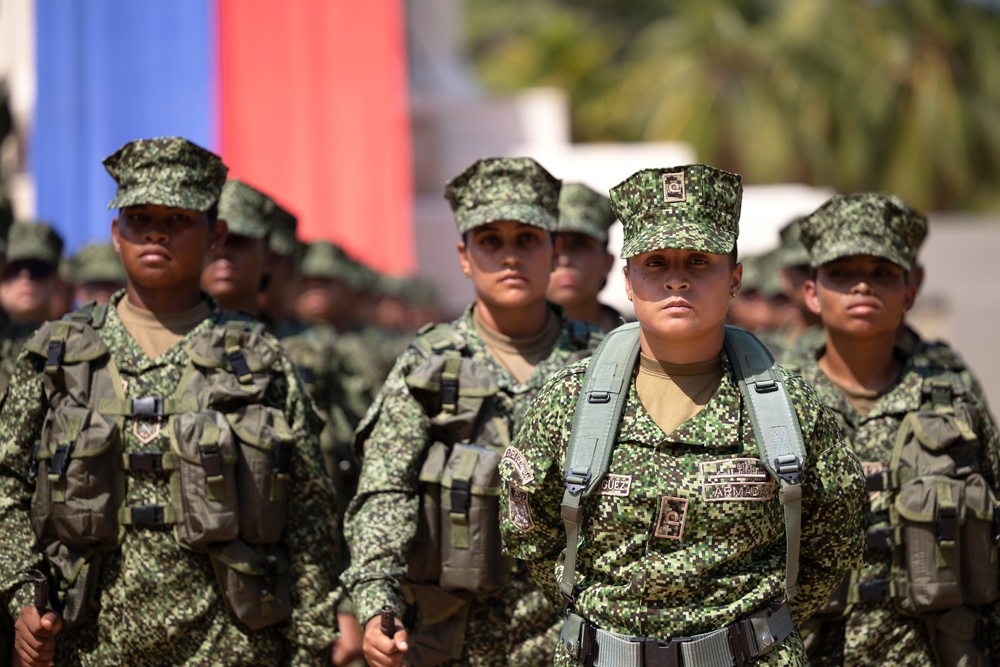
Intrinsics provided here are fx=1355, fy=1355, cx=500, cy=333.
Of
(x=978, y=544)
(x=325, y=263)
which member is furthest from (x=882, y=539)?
(x=325, y=263)

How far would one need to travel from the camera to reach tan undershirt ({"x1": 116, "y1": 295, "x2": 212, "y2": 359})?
18.1 feet

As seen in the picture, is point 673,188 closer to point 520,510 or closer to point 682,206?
point 682,206

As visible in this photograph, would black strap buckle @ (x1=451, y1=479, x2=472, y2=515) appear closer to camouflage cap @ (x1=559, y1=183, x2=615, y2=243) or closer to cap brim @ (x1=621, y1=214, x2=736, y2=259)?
cap brim @ (x1=621, y1=214, x2=736, y2=259)

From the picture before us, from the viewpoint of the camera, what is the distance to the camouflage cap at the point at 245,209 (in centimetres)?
757

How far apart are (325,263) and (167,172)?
23.5 ft

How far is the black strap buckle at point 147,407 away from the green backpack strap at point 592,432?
192cm

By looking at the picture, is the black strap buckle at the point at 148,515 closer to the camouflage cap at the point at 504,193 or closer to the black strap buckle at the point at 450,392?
the black strap buckle at the point at 450,392

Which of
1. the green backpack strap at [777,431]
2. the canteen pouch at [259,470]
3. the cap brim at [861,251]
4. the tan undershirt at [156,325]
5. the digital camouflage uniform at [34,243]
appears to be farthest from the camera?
the digital camouflage uniform at [34,243]

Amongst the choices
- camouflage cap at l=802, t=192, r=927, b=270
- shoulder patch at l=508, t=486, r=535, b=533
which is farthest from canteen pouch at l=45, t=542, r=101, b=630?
camouflage cap at l=802, t=192, r=927, b=270

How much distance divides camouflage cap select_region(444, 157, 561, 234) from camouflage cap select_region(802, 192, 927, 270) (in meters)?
1.20

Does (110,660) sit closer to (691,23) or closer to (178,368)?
(178,368)

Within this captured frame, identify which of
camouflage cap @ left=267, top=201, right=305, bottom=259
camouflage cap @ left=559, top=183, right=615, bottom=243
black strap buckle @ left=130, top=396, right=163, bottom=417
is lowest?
black strap buckle @ left=130, top=396, right=163, bottom=417

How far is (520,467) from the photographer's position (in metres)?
4.34

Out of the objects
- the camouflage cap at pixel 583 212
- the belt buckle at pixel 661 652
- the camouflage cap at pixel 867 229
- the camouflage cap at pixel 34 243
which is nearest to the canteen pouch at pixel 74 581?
the belt buckle at pixel 661 652
